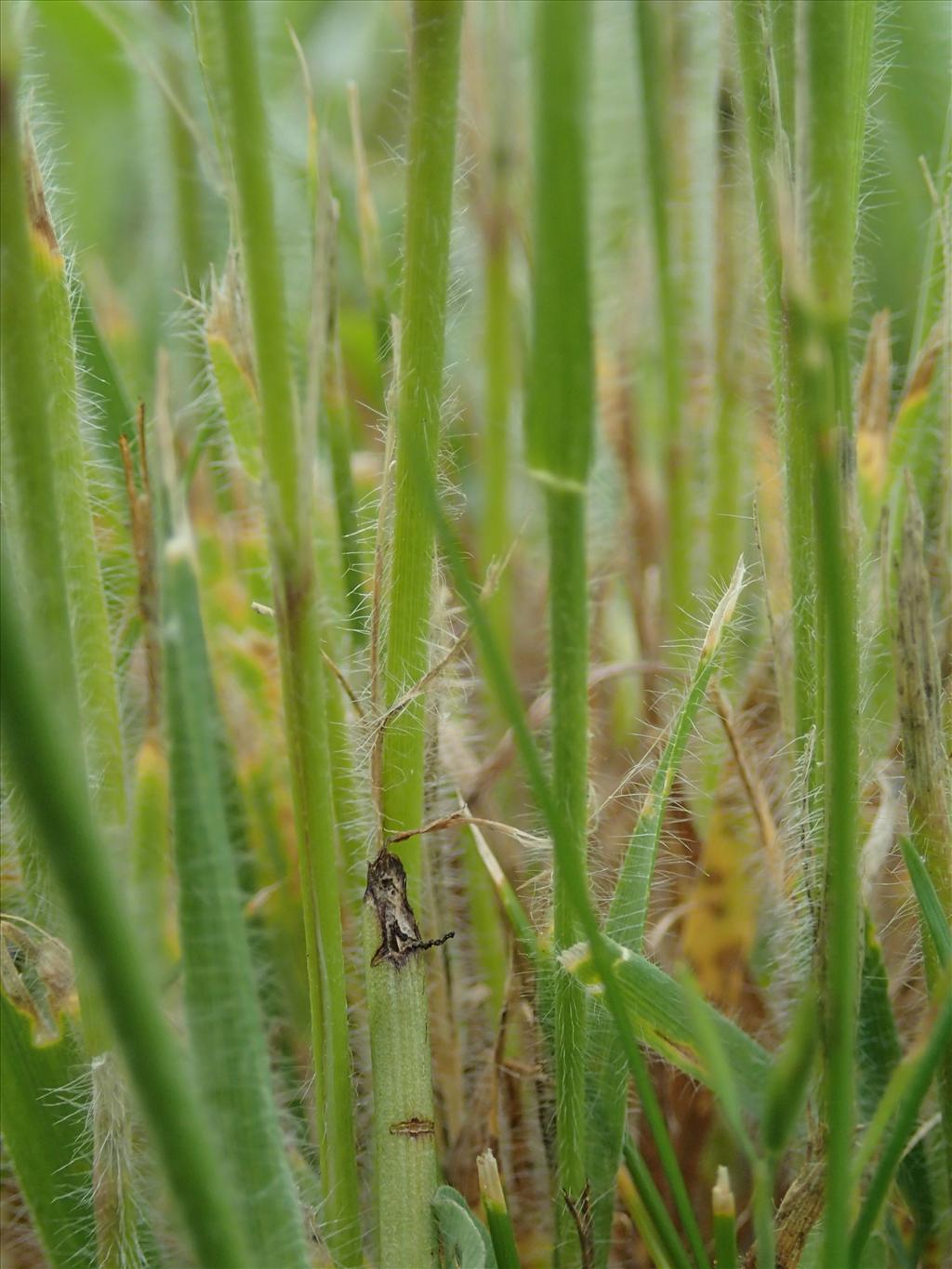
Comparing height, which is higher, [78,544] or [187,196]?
[187,196]

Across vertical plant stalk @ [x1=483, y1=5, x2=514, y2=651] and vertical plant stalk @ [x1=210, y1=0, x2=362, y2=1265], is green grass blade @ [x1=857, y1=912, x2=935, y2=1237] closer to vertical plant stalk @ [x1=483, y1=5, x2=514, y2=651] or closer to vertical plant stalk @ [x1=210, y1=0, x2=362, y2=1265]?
vertical plant stalk @ [x1=210, y1=0, x2=362, y2=1265]

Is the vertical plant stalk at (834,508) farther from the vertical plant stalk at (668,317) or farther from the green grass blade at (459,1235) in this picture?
the vertical plant stalk at (668,317)

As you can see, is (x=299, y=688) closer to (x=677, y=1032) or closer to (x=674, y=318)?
(x=677, y=1032)

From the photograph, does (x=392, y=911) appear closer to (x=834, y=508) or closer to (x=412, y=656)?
(x=412, y=656)

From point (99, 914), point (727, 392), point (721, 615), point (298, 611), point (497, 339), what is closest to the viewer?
point (99, 914)

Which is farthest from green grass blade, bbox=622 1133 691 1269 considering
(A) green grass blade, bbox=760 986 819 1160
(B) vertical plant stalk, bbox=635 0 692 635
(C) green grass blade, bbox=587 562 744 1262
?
(B) vertical plant stalk, bbox=635 0 692 635

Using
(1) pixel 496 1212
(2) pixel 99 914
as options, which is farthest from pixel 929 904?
(2) pixel 99 914

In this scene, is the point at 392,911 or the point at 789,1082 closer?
the point at 789,1082
